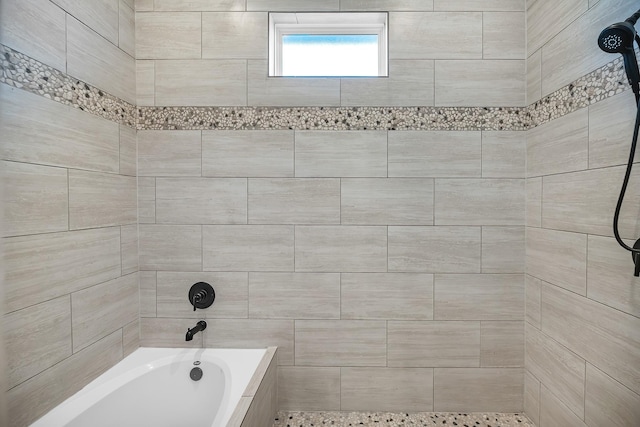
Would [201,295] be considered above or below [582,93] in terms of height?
below

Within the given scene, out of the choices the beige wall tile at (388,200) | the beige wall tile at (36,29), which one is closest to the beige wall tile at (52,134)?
the beige wall tile at (36,29)

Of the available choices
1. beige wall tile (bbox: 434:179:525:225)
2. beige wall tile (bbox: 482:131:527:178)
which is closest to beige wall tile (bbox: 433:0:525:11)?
beige wall tile (bbox: 482:131:527:178)

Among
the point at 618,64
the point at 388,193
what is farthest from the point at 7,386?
the point at 618,64

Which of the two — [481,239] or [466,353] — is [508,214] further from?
[466,353]

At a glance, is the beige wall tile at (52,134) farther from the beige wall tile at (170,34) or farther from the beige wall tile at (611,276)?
the beige wall tile at (611,276)

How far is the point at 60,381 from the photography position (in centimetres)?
129

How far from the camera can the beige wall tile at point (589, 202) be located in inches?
44.7

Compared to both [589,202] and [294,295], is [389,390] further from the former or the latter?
[589,202]

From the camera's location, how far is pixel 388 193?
1.76 m

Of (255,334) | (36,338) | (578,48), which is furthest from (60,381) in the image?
(578,48)

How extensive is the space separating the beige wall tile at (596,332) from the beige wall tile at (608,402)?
0.03m

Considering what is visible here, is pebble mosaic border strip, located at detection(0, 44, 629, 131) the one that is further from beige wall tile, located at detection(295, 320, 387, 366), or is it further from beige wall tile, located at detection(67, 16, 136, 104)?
beige wall tile, located at detection(295, 320, 387, 366)

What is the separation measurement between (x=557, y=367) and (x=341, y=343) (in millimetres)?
1081

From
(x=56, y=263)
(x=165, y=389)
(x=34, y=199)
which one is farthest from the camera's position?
(x=165, y=389)
